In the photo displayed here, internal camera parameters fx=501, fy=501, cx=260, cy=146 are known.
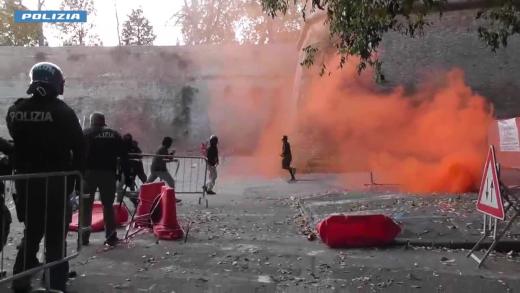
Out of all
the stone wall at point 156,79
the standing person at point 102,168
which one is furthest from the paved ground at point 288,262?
the stone wall at point 156,79

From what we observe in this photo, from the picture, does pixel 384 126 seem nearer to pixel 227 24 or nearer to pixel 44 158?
pixel 44 158

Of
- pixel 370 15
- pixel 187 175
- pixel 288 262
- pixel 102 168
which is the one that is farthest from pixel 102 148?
pixel 187 175

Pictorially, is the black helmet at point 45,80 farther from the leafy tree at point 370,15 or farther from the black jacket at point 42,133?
the leafy tree at point 370,15

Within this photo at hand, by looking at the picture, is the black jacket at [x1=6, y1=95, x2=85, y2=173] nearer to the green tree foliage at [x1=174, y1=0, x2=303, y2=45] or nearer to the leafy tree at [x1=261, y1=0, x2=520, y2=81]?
the leafy tree at [x1=261, y1=0, x2=520, y2=81]

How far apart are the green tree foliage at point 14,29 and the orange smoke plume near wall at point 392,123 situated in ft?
92.2

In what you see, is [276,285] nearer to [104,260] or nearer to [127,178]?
[104,260]

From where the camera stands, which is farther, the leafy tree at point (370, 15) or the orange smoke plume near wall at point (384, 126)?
the orange smoke plume near wall at point (384, 126)

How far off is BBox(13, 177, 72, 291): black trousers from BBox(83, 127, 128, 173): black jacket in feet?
7.77

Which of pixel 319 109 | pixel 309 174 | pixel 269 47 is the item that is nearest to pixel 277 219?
pixel 309 174

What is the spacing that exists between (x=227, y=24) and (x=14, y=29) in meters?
16.2

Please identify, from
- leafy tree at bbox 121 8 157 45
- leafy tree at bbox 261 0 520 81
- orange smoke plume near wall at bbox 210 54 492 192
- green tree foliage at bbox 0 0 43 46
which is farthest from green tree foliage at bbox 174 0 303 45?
leafy tree at bbox 261 0 520 81

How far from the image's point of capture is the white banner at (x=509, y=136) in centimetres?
812

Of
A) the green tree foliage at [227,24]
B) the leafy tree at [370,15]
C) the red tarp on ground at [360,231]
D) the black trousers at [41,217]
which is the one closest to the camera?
the black trousers at [41,217]

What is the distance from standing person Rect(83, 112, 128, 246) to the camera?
644 cm
